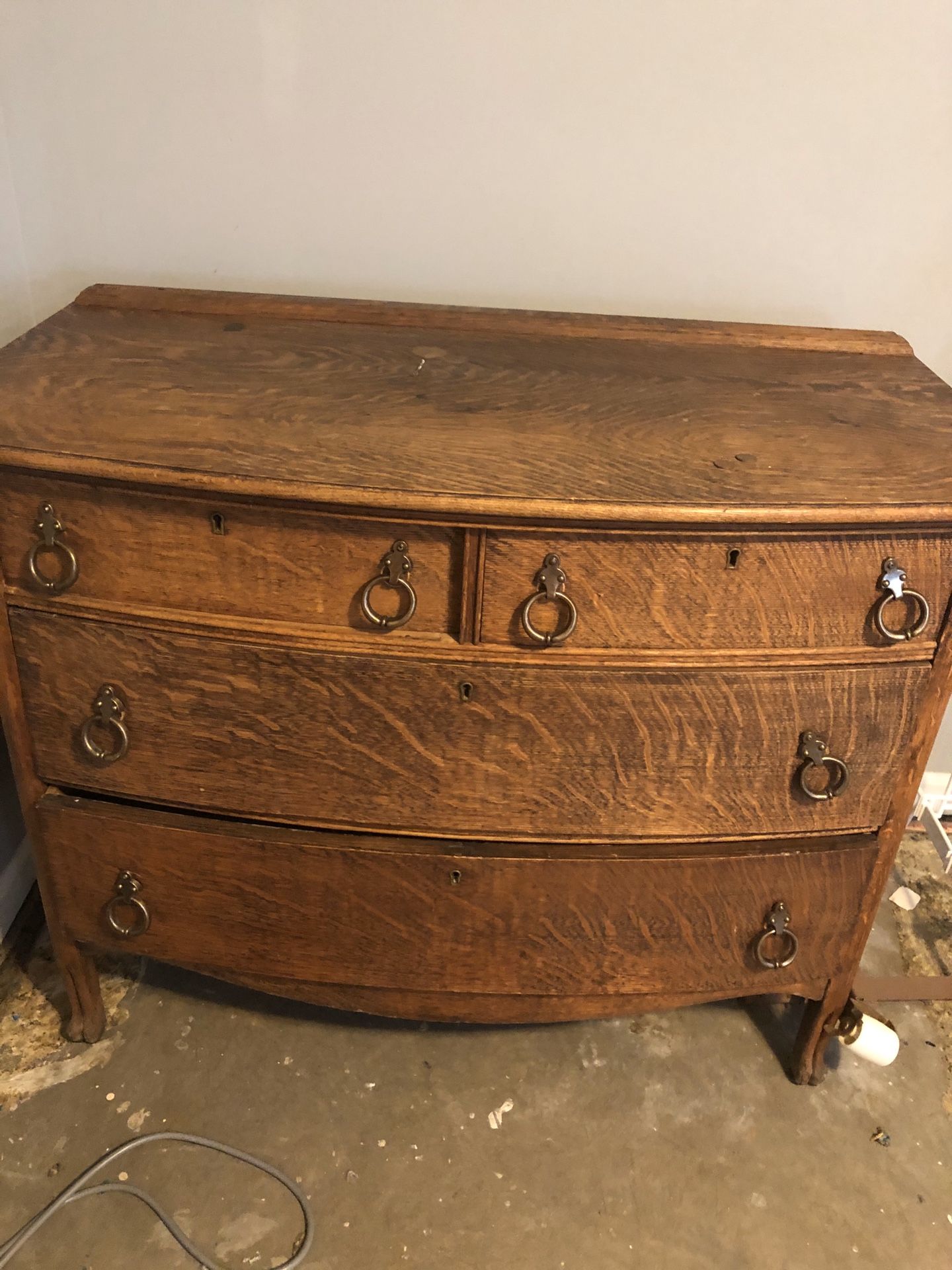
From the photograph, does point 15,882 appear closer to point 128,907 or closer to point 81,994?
point 81,994

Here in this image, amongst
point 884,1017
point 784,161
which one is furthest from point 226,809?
point 784,161

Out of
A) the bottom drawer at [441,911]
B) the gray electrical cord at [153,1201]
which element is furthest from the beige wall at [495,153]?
the gray electrical cord at [153,1201]

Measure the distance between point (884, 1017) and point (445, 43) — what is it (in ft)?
4.96

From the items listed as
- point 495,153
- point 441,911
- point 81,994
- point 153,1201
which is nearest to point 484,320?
point 495,153

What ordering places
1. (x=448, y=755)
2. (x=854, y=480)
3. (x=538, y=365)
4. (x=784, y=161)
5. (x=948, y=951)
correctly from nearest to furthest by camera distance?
(x=854, y=480)
(x=448, y=755)
(x=538, y=365)
(x=784, y=161)
(x=948, y=951)

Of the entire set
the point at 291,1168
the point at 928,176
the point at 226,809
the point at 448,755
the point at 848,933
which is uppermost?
the point at 928,176

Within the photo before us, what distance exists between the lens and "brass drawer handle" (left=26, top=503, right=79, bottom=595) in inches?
39.6

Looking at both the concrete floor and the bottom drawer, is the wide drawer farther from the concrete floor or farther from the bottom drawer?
the concrete floor

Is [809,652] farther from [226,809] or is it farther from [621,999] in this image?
[226,809]

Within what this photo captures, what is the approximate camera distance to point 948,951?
169 cm

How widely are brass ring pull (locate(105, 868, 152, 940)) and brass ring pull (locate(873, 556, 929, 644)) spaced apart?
3.13ft

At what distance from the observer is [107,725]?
43.9 inches

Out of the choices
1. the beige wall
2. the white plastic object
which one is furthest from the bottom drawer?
the beige wall

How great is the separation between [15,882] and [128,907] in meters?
0.45
